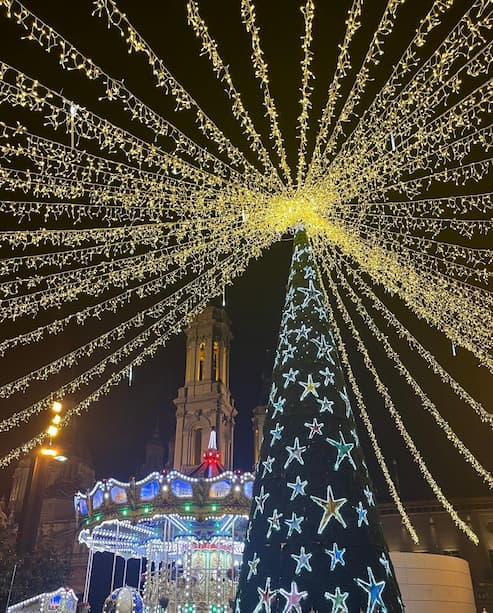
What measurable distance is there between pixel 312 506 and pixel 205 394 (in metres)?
36.8

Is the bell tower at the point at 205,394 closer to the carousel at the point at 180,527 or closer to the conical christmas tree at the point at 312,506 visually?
the carousel at the point at 180,527

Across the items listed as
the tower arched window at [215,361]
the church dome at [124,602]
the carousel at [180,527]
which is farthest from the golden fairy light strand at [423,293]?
the tower arched window at [215,361]

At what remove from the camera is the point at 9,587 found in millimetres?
22281

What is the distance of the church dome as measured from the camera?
11806 mm

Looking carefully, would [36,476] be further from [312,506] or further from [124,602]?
[312,506]

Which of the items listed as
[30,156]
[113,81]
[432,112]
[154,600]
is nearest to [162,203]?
[30,156]

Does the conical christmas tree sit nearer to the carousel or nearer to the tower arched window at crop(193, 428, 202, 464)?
the carousel

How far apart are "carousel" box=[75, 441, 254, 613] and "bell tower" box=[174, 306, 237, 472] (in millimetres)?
23800

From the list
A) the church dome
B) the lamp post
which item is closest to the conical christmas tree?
the lamp post

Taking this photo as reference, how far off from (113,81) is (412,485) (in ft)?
120

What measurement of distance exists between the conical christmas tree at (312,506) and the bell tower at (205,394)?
3493 centimetres

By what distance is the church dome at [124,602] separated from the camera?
11.8 metres

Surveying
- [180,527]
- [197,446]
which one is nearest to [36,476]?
[180,527]

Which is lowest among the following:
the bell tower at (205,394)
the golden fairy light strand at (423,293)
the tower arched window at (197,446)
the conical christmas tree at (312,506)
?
the tower arched window at (197,446)
